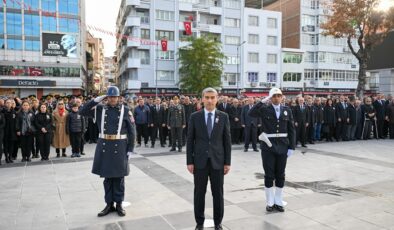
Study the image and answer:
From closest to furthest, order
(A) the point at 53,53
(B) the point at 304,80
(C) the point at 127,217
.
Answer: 1. (C) the point at 127,217
2. (A) the point at 53,53
3. (B) the point at 304,80

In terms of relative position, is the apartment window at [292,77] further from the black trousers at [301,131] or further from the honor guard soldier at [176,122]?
the honor guard soldier at [176,122]

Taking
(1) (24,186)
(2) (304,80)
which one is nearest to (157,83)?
(2) (304,80)

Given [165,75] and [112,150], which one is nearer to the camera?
[112,150]

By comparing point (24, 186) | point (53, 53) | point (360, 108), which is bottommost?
point (24, 186)

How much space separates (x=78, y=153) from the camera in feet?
39.6

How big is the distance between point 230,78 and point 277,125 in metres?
48.8

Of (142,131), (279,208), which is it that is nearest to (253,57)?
(142,131)

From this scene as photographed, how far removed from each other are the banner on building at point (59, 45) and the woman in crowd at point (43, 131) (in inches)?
1795

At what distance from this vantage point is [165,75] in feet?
167

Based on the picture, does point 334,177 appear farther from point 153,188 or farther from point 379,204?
point 153,188

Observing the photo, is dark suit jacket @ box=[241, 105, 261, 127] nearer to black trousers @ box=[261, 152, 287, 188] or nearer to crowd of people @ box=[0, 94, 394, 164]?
crowd of people @ box=[0, 94, 394, 164]

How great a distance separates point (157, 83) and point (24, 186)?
140 feet

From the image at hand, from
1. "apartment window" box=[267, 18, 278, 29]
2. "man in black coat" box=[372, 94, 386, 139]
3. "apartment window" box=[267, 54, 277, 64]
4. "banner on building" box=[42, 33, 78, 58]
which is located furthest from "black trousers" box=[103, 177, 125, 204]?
"apartment window" box=[267, 18, 278, 29]

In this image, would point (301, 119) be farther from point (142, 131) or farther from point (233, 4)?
point (233, 4)
